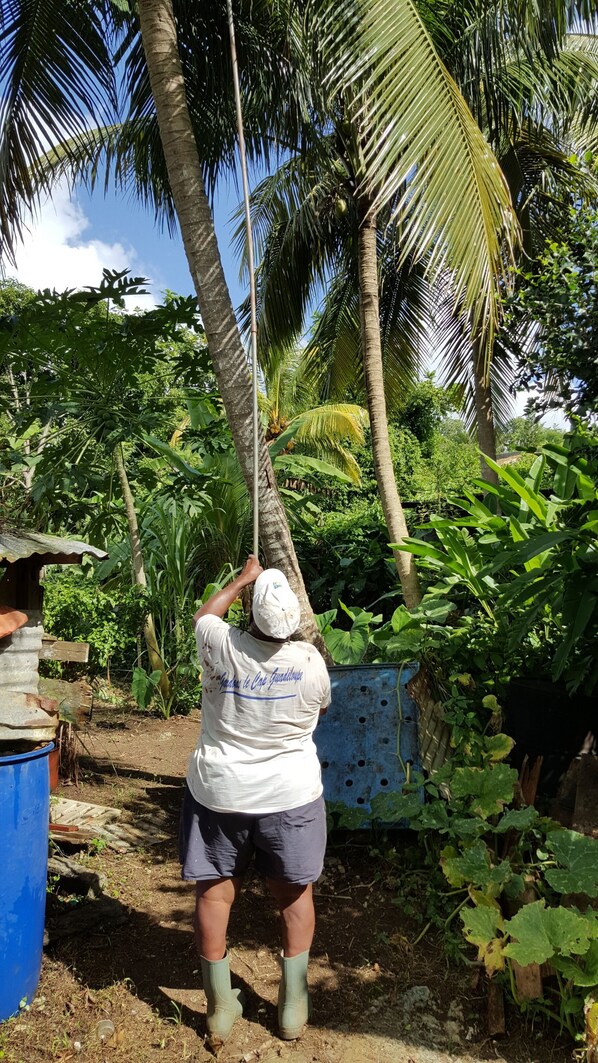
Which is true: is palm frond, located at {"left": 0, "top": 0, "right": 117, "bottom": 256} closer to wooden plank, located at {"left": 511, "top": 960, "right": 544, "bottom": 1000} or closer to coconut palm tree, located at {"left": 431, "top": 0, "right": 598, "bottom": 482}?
coconut palm tree, located at {"left": 431, "top": 0, "right": 598, "bottom": 482}

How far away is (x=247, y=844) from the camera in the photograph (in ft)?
9.01

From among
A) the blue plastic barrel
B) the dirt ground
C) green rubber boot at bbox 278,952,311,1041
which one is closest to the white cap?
the blue plastic barrel

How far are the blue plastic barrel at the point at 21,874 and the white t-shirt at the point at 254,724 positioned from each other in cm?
60

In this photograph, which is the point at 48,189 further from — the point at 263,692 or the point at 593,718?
the point at 593,718

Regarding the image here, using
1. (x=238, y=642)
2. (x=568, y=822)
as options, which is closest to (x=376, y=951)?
(x=568, y=822)

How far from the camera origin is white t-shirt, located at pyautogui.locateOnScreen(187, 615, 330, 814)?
2.67 metres

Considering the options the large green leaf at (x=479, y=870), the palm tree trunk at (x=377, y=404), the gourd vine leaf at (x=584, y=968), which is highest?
the palm tree trunk at (x=377, y=404)

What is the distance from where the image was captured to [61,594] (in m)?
9.29

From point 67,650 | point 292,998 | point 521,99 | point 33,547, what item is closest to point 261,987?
point 292,998

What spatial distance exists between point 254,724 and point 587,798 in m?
1.56

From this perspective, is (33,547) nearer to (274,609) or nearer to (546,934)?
(274,609)

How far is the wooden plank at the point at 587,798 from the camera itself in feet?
10.4

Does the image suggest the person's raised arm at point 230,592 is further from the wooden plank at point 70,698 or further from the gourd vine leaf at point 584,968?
the wooden plank at point 70,698

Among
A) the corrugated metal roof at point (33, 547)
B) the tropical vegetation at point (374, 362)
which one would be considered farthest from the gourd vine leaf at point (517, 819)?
the corrugated metal roof at point (33, 547)
